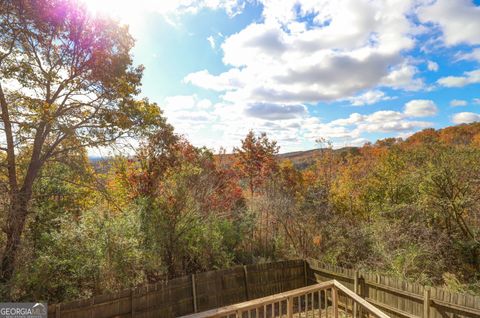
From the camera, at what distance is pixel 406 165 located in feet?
34.3

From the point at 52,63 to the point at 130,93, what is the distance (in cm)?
173

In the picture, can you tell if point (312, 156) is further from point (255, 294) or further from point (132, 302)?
point (132, 302)

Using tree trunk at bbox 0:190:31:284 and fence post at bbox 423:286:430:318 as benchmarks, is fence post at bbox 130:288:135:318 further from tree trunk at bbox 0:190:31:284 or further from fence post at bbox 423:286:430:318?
fence post at bbox 423:286:430:318

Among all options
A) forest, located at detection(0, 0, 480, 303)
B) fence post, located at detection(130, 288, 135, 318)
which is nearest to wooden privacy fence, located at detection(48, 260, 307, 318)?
fence post, located at detection(130, 288, 135, 318)

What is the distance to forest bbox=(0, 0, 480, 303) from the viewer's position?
19.0 ft

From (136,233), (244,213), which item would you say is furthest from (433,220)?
(136,233)

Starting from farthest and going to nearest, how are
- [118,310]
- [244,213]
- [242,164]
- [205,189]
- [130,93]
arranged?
1. [242,164]
2. [244,213]
3. [205,189]
4. [130,93]
5. [118,310]

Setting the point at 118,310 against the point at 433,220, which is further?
the point at 433,220

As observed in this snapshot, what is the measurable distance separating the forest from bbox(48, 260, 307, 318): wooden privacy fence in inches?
24.1

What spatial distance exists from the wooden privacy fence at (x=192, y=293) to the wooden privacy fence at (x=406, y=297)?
137cm

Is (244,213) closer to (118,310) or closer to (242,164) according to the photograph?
(118,310)

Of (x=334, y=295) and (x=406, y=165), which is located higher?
(x=406, y=165)

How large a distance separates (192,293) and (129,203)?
314 cm

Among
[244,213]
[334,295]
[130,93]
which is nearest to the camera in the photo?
[334,295]
